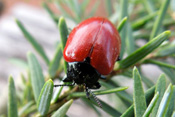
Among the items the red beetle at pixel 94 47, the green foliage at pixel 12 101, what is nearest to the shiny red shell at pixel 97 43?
the red beetle at pixel 94 47

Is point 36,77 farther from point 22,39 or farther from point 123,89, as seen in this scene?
point 22,39

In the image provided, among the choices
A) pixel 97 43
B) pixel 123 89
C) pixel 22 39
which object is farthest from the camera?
pixel 22 39

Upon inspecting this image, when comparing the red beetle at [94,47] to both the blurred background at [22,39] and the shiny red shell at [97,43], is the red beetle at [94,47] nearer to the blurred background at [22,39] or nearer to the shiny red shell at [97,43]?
Answer: the shiny red shell at [97,43]

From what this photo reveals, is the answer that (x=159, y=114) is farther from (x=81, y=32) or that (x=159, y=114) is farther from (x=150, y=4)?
(x=150, y=4)

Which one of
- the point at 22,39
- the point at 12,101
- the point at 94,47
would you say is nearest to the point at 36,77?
the point at 12,101

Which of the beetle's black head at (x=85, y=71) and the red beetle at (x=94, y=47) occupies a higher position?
the red beetle at (x=94, y=47)

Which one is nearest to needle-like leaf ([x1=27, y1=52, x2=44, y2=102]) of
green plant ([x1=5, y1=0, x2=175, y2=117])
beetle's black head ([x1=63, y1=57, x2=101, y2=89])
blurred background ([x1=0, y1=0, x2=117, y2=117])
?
green plant ([x1=5, y1=0, x2=175, y2=117])

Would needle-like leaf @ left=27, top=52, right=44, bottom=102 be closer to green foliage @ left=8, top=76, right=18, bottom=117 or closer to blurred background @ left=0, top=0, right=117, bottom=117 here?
green foliage @ left=8, top=76, right=18, bottom=117

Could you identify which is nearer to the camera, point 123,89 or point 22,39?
point 123,89

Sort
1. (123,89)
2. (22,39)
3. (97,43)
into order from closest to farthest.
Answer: (123,89) < (97,43) < (22,39)
